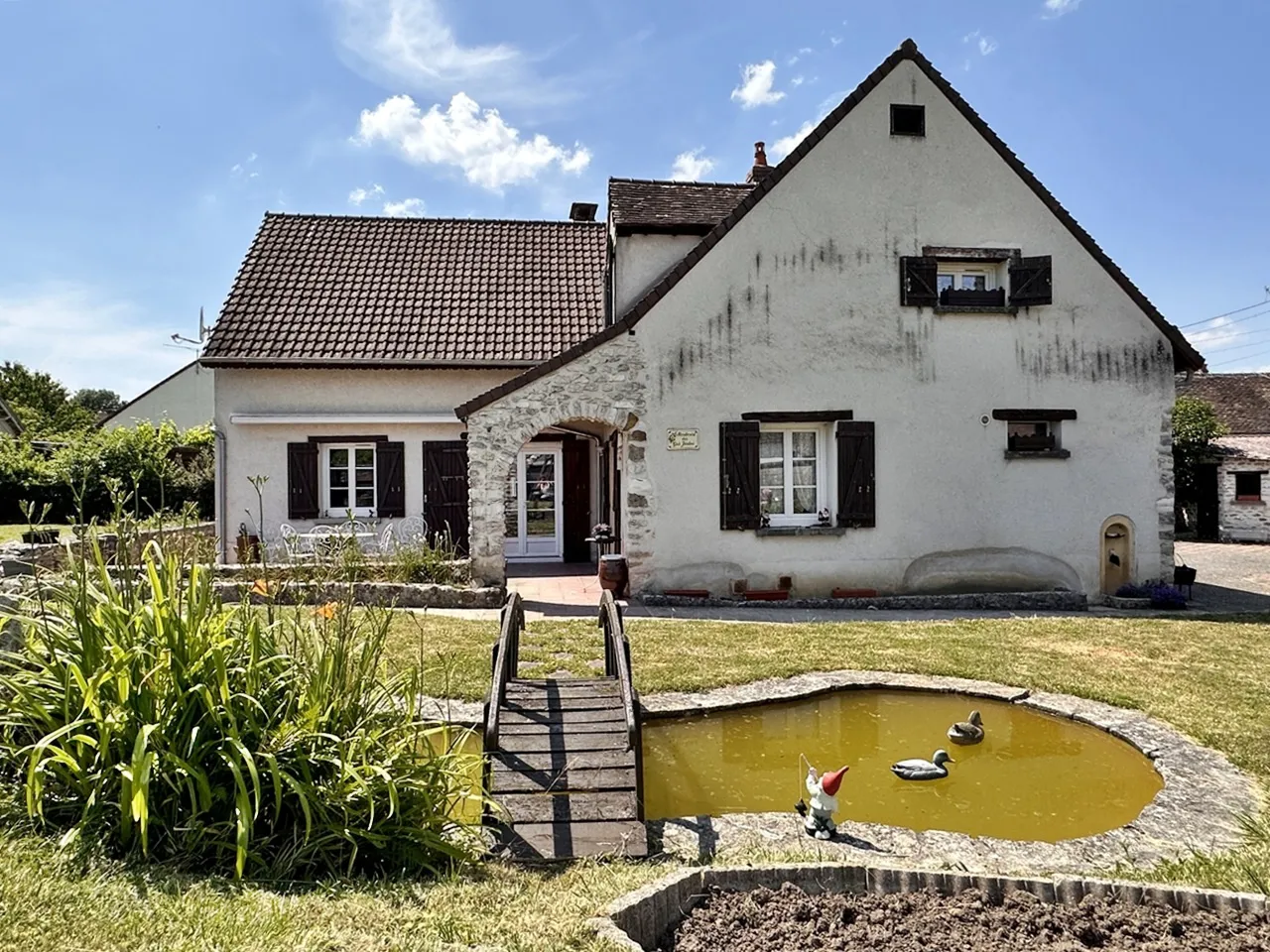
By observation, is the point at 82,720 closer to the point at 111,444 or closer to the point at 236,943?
the point at 236,943

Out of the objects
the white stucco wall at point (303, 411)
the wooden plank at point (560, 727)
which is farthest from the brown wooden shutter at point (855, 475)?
the wooden plank at point (560, 727)

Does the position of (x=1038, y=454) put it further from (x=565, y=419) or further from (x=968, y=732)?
(x=968, y=732)

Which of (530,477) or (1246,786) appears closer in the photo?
(1246,786)

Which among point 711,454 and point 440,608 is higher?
point 711,454

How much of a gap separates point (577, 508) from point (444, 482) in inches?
125

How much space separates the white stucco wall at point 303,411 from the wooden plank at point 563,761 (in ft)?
36.3

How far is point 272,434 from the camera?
50.5 feet

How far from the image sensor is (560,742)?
5324 mm

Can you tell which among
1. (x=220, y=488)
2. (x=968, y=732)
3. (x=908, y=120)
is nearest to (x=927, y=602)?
(x=968, y=732)

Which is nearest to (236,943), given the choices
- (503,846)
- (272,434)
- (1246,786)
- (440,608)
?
(503,846)

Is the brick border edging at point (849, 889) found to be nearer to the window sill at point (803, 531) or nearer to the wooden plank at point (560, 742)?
the wooden plank at point (560, 742)

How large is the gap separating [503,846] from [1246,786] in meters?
4.78

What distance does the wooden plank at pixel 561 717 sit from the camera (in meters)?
5.61

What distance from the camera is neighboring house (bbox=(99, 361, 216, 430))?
111 feet
